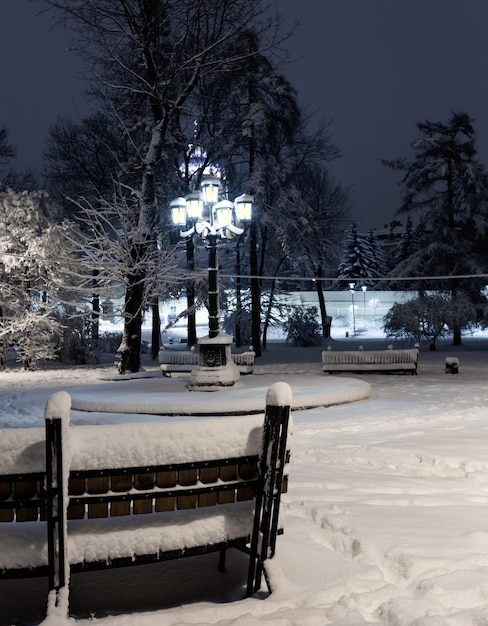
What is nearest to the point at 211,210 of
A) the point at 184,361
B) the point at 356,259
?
the point at 184,361

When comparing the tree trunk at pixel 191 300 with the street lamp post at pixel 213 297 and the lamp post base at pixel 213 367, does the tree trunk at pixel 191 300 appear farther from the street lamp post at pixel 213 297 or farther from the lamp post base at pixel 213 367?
the lamp post base at pixel 213 367

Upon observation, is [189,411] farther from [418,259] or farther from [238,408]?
[418,259]

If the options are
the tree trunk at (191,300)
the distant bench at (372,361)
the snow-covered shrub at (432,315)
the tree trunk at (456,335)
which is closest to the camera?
the distant bench at (372,361)

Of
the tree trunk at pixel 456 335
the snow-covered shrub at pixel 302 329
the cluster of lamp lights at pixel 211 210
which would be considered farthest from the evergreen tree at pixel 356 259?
the cluster of lamp lights at pixel 211 210

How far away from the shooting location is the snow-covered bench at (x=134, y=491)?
3.04 meters

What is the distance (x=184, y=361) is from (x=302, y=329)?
61.0ft

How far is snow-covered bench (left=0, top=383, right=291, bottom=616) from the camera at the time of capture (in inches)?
120

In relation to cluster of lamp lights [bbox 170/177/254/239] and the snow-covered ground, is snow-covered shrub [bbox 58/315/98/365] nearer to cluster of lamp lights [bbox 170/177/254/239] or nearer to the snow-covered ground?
cluster of lamp lights [bbox 170/177/254/239]

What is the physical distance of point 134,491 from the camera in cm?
325

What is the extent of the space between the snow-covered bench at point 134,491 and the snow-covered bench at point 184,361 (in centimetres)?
1471

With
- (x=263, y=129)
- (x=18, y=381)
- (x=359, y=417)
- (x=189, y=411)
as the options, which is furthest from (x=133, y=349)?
(x=263, y=129)

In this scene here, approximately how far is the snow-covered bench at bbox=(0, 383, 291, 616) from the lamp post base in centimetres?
1005

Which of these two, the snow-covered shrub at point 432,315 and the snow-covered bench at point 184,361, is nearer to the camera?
the snow-covered bench at point 184,361

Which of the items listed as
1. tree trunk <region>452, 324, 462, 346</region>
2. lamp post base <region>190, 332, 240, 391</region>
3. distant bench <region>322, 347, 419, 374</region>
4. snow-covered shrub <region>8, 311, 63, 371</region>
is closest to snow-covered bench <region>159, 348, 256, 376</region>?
distant bench <region>322, 347, 419, 374</region>
